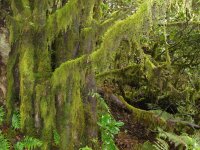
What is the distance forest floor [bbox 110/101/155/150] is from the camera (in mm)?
6402

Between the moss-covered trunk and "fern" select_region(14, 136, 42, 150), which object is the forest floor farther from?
"fern" select_region(14, 136, 42, 150)

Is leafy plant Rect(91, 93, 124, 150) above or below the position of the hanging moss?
below

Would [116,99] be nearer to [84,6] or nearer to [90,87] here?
[90,87]

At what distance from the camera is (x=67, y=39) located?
4.84m

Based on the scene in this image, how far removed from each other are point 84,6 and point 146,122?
3.34 metres

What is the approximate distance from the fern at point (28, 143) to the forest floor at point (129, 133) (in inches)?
76.8

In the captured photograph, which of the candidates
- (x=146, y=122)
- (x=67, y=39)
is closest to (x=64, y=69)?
(x=67, y=39)

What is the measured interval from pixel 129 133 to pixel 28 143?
107 inches

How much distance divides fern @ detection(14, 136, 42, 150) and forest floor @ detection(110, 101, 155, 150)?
1.95 metres

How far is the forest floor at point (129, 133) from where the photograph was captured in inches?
252

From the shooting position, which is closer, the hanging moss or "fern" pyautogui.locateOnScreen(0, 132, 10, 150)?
"fern" pyautogui.locateOnScreen(0, 132, 10, 150)

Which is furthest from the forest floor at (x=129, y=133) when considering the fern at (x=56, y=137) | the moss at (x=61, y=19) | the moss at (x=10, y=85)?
the moss at (x=61, y=19)

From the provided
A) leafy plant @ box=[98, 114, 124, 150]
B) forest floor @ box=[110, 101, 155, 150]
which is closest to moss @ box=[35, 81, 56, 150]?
leafy plant @ box=[98, 114, 124, 150]

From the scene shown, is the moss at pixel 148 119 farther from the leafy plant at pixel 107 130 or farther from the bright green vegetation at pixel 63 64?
the leafy plant at pixel 107 130
